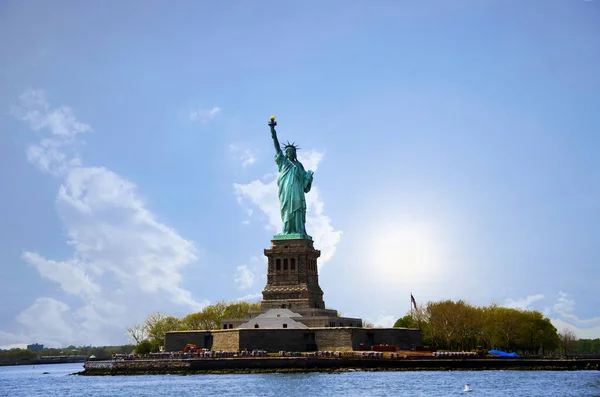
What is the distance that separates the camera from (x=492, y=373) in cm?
7994

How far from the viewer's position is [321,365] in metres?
81.4

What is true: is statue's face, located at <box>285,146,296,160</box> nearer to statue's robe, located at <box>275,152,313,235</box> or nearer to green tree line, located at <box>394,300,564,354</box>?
statue's robe, located at <box>275,152,313,235</box>

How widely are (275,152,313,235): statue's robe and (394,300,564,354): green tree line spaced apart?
Result: 2171cm

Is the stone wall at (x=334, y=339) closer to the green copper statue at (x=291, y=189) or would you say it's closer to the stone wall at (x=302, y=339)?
the stone wall at (x=302, y=339)

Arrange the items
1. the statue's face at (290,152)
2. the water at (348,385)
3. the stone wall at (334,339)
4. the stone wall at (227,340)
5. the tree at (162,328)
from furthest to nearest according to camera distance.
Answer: the tree at (162,328), the statue's face at (290,152), the stone wall at (227,340), the stone wall at (334,339), the water at (348,385)

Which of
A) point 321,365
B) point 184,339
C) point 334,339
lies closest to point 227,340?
point 184,339

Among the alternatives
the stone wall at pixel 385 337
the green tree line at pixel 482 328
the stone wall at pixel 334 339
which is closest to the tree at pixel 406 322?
the green tree line at pixel 482 328

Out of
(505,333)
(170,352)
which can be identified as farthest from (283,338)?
(505,333)

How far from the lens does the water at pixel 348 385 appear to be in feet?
205

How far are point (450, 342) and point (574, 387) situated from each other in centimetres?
4829

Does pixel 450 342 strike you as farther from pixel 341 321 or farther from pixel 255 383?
pixel 255 383

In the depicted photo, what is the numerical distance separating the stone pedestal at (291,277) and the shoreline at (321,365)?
1438cm

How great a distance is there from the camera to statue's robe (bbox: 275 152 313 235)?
102 metres

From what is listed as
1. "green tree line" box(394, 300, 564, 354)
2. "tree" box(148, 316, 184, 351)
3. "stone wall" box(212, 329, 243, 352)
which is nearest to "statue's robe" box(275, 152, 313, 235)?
"stone wall" box(212, 329, 243, 352)
